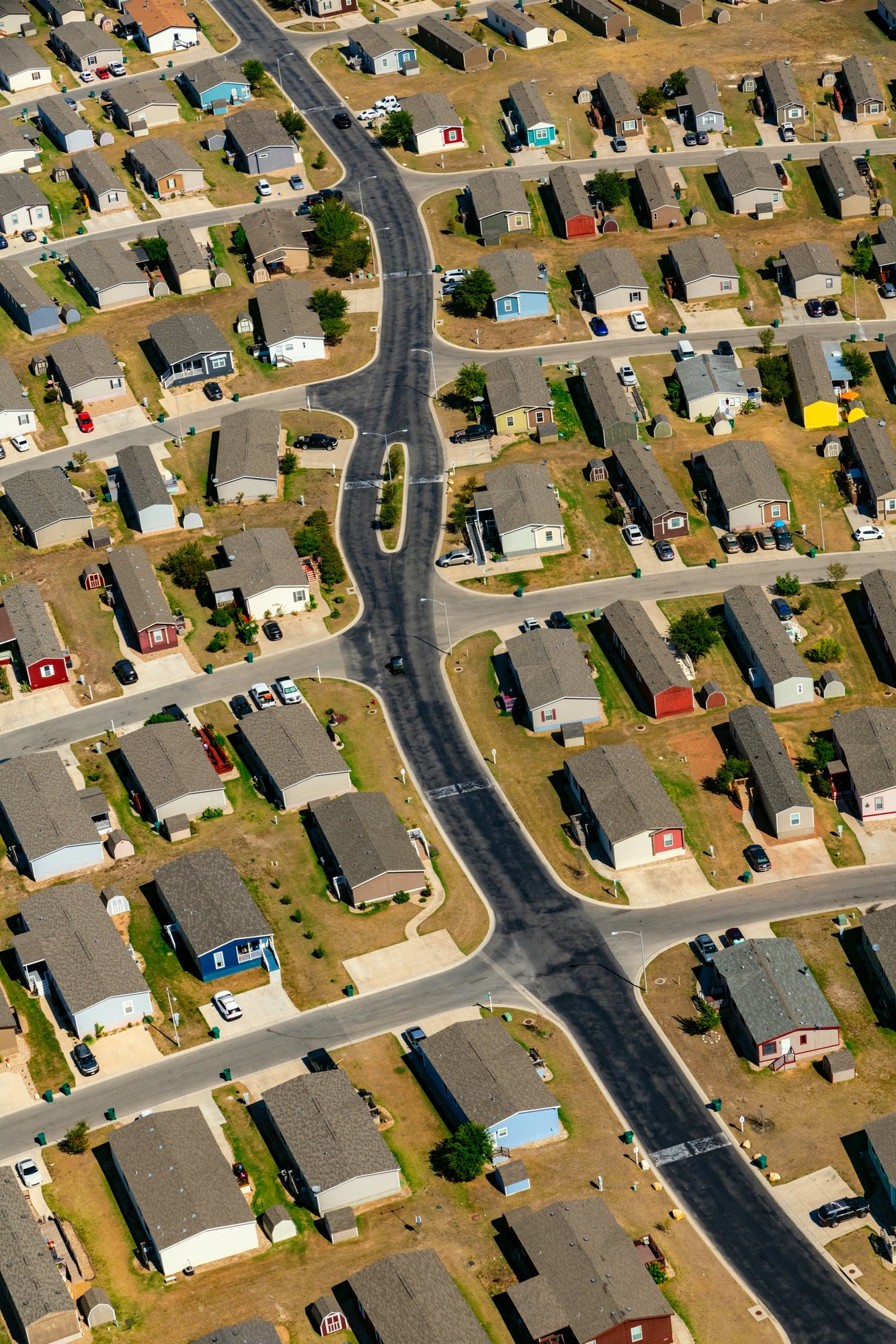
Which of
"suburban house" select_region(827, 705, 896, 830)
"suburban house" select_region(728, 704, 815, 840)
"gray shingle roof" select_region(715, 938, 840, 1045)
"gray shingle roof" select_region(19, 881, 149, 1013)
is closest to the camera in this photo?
"gray shingle roof" select_region(715, 938, 840, 1045)

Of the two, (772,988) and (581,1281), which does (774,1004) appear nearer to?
(772,988)

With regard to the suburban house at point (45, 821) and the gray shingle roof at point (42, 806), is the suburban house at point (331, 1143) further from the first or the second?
the gray shingle roof at point (42, 806)

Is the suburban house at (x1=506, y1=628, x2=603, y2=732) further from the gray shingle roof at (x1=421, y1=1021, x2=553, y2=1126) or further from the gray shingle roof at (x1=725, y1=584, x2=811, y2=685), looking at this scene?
the gray shingle roof at (x1=421, y1=1021, x2=553, y2=1126)

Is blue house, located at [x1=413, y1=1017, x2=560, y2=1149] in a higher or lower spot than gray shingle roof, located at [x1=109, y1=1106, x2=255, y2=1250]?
lower

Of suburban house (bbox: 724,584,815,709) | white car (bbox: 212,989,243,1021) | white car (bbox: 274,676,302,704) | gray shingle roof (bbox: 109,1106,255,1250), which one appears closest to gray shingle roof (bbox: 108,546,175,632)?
white car (bbox: 274,676,302,704)

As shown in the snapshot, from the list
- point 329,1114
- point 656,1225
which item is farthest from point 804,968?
point 329,1114

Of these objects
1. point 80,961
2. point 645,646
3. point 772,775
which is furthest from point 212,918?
point 645,646

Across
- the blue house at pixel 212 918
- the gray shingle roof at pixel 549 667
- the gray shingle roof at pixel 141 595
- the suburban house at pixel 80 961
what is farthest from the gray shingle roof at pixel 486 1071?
the gray shingle roof at pixel 141 595
